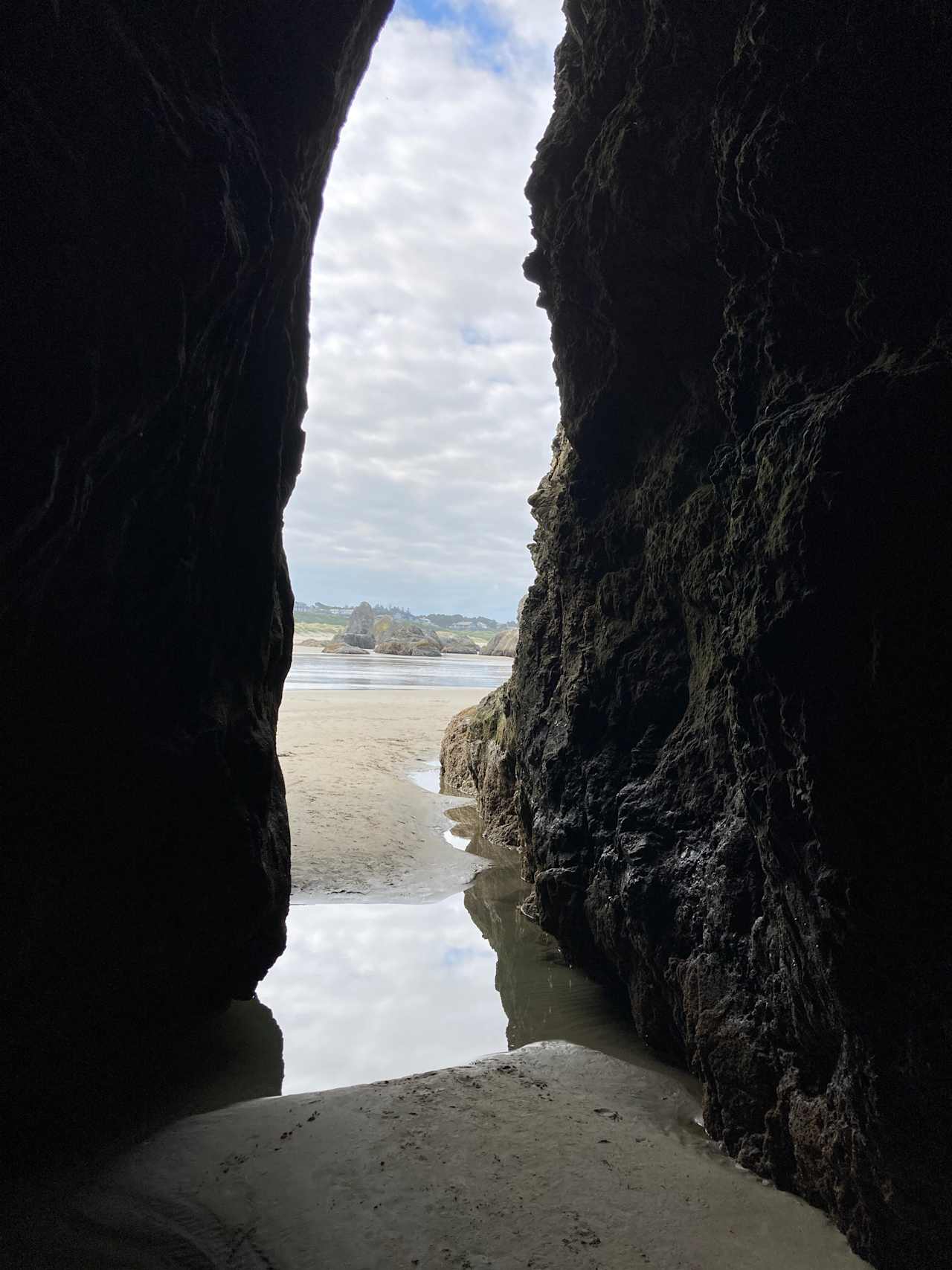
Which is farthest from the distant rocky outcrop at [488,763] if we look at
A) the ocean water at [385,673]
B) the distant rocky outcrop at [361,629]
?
the distant rocky outcrop at [361,629]

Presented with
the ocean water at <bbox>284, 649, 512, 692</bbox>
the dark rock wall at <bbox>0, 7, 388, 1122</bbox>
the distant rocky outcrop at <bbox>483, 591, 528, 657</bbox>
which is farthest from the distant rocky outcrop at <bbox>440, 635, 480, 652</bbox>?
the dark rock wall at <bbox>0, 7, 388, 1122</bbox>

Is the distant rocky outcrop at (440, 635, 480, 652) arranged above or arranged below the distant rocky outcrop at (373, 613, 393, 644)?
below

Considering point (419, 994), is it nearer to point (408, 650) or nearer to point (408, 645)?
point (408, 650)

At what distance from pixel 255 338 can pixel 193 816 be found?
3.41 metres

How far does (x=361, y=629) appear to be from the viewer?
105 meters

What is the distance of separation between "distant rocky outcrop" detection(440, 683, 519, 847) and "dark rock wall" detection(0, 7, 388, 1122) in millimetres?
5601

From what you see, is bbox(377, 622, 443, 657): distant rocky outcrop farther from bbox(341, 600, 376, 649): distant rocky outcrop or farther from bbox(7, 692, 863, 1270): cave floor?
bbox(7, 692, 863, 1270): cave floor

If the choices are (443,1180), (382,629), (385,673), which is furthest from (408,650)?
(443,1180)

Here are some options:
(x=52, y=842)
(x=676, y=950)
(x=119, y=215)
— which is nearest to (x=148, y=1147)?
(x=52, y=842)

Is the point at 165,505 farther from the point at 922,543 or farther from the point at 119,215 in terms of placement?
the point at 922,543

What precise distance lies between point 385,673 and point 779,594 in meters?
45.0

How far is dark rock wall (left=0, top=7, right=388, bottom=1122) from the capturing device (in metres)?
3.05

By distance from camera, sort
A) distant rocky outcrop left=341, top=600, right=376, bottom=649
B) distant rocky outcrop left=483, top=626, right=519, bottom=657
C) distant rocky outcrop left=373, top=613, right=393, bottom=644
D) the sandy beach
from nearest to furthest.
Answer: the sandy beach, distant rocky outcrop left=341, top=600, right=376, bottom=649, distant rocky outcrop left=373, top=613, right=393, bottom=644, distant rocky outcrop left=483, top=626, right=519, bottom=657

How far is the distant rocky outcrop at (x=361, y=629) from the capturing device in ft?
291
